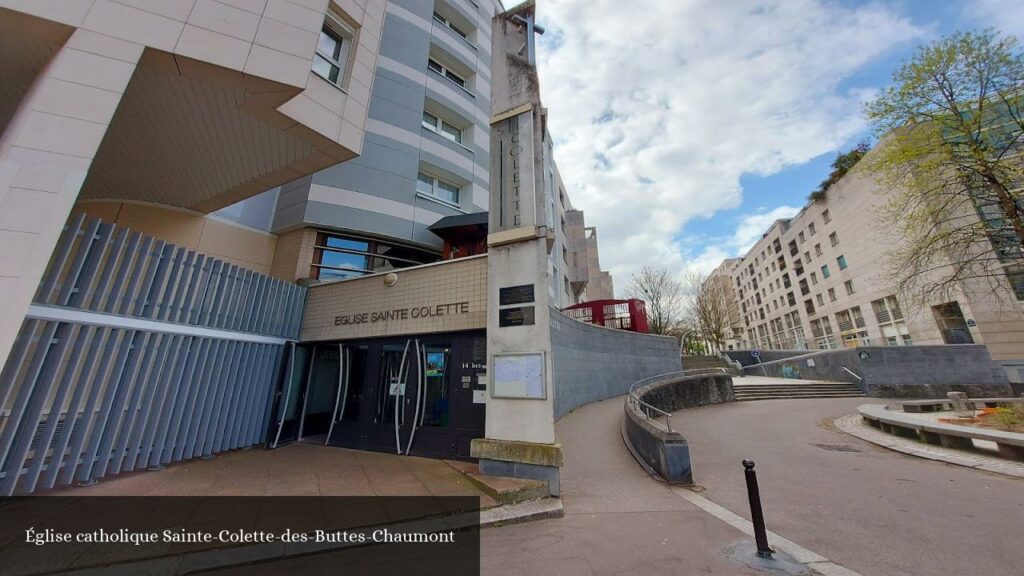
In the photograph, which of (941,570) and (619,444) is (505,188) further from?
(941,570)

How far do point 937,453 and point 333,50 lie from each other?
1656 centimetres

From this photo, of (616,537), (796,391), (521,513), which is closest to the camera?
(616,537)

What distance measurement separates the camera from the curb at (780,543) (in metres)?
3.20

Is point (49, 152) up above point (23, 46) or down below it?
below

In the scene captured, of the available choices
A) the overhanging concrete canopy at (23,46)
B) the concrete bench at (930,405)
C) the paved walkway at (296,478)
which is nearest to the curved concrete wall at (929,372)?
the concrete bench at (930,405)

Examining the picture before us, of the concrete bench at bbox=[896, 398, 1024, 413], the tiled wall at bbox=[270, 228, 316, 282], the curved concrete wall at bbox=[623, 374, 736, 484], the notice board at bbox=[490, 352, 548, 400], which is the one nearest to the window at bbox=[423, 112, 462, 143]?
the tiled wall at bbox=[270, 228, 316, 282]

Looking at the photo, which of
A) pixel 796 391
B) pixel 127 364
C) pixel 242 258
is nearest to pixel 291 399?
pixel 127 364

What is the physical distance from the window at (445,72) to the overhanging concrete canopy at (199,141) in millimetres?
9716

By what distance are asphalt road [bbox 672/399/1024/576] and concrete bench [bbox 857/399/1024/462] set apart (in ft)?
3.63

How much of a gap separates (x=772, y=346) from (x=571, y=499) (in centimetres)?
5937

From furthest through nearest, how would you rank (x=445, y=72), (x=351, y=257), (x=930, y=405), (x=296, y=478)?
(x=445, y=72), (x=930, y=405), (x=351, y=257), (x=296, y=478)

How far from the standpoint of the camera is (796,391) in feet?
A: 61.0

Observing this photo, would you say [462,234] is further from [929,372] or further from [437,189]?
[929,372]

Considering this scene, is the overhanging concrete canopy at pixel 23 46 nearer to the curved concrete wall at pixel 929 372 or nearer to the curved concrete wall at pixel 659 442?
the curved concrete wall at pixel 659 442
